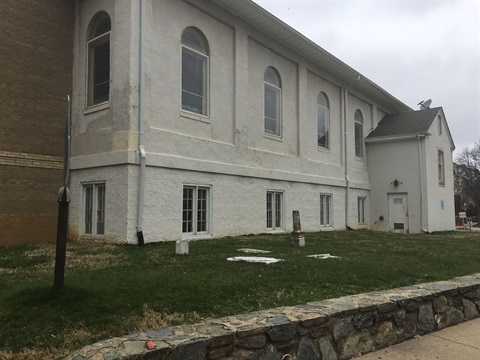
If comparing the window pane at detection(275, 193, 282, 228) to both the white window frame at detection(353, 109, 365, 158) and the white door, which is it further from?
the white door

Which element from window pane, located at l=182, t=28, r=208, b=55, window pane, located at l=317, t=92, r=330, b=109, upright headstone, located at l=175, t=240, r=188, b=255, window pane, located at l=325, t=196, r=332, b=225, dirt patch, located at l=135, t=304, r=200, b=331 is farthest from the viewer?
window pane, located at l=317, t=92, r=330, b=109

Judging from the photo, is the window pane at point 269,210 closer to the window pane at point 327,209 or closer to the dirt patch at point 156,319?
the window pane at point 327,209

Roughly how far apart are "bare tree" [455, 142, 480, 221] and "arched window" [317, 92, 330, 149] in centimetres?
3761

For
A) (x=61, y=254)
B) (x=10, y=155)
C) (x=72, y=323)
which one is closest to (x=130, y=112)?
(x=10, y=155)

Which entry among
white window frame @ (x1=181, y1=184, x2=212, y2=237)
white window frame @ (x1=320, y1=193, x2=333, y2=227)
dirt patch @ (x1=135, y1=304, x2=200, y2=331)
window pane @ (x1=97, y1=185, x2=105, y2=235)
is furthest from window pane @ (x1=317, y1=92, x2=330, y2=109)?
dirt patch @ (x1=135, y1=304, x2=200, y2=331)

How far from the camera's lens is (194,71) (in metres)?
12.9

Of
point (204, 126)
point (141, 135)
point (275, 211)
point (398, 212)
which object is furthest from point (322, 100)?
point (141, 135)

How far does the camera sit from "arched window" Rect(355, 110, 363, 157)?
73.0 feet

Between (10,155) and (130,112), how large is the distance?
119 inches

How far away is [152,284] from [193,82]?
8203 millimetres

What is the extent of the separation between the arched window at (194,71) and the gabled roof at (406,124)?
12355 millimetres

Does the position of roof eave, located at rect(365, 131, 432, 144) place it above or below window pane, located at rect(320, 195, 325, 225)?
above

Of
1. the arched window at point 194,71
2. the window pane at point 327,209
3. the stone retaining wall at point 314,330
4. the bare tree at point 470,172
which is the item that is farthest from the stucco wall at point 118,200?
the bare tree at point 470,172

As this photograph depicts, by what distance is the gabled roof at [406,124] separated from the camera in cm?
2160
